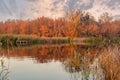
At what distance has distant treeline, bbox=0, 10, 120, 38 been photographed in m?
51.9

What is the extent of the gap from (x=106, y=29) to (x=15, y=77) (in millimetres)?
47093

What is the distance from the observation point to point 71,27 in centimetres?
5191

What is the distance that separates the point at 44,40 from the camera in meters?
39.0

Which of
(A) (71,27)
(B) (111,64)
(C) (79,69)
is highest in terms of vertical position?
(A) (71,27)

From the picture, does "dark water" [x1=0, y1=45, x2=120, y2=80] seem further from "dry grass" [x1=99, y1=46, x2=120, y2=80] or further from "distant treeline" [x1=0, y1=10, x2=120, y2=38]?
"distant treeline" [x1=0, y1=10, x2=120, y2=38]

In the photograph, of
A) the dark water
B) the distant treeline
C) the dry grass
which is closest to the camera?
the dry grass

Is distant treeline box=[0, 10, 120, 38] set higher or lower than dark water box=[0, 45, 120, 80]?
higher

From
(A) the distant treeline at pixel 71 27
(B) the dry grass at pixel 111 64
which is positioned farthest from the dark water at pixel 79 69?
(A) the distant treeline at pixel 71 27

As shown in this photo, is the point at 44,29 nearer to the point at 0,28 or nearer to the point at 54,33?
the point at 54,33

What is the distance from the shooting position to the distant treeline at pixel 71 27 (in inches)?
2044

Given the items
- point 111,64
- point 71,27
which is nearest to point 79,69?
point 111,64

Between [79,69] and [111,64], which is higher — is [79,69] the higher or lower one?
the lower one

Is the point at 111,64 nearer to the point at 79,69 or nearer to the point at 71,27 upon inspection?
the point at 79,69

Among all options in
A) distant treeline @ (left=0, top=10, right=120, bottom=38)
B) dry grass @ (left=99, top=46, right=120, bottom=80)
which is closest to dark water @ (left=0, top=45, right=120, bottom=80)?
dry grass @ (left=99, top=46, right=120, bottom=80)
